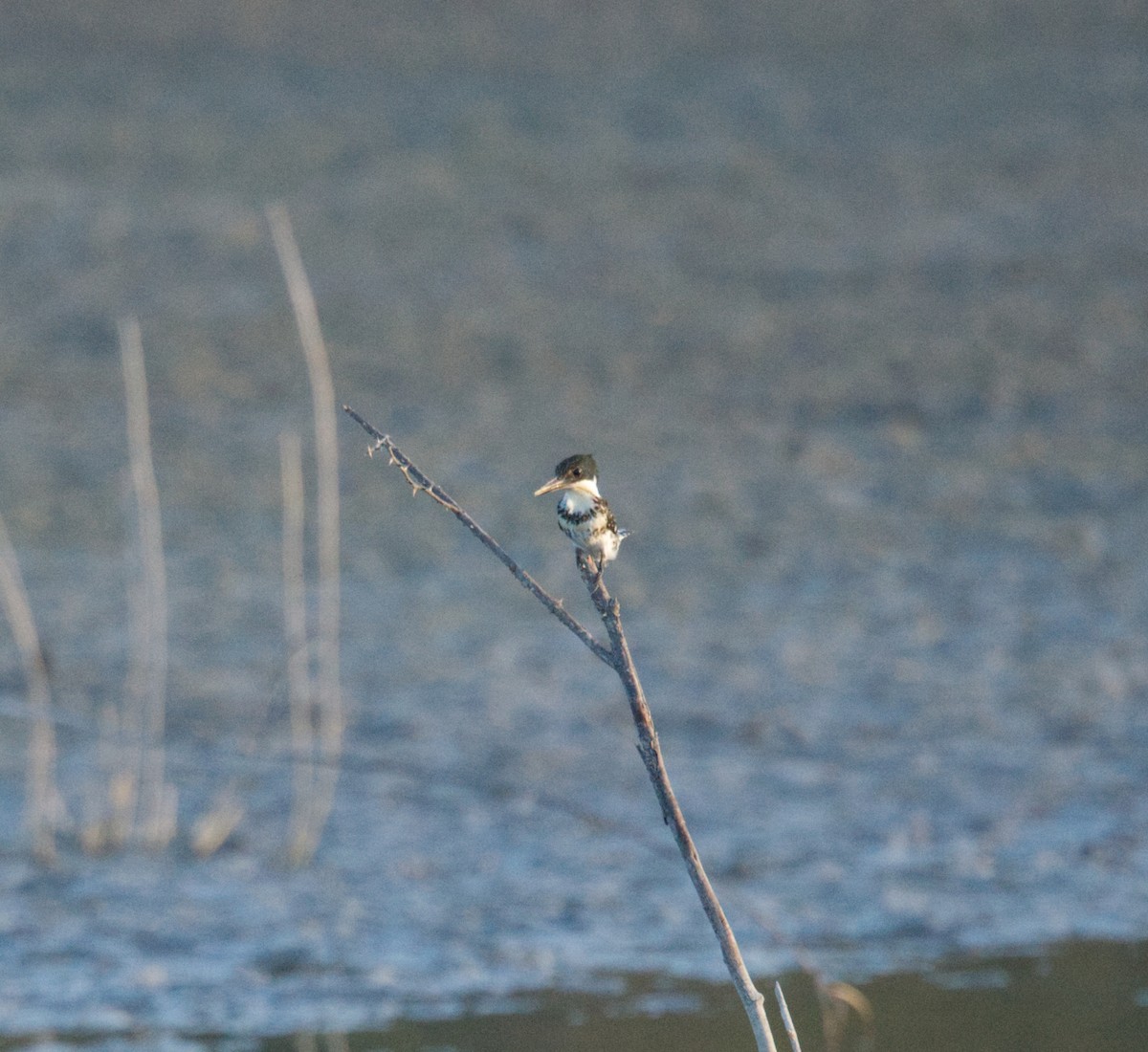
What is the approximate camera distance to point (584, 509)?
2.61m

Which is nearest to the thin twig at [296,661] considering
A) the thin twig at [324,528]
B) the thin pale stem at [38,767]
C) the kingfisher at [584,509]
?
the thin twig at [324,528]

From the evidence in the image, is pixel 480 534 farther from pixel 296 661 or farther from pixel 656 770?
pixel 296 661

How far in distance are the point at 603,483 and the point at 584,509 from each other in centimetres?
622

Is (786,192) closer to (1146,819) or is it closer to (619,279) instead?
(619,279)

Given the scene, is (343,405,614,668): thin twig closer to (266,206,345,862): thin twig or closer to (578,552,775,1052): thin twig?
(578,552,775,1052): thin twig

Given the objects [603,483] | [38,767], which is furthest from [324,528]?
[603,483]

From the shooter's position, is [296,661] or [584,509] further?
[296,661]

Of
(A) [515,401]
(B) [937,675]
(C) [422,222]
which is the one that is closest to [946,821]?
(B) [937,675]

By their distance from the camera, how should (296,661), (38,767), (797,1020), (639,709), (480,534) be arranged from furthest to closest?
(296,661) → (38,767) → (797,1020) → (639,709) → (480,534)

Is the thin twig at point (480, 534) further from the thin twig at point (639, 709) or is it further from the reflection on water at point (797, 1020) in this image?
the reflection on water at point (797, 1020)

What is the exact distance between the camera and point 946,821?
602cm

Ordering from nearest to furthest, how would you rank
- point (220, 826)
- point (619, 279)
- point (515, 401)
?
point (220, 826)
point (515, 401)
point (619, 279)

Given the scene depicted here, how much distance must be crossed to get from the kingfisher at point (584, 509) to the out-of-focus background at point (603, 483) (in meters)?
1.03

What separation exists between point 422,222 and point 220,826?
7.43 metres
